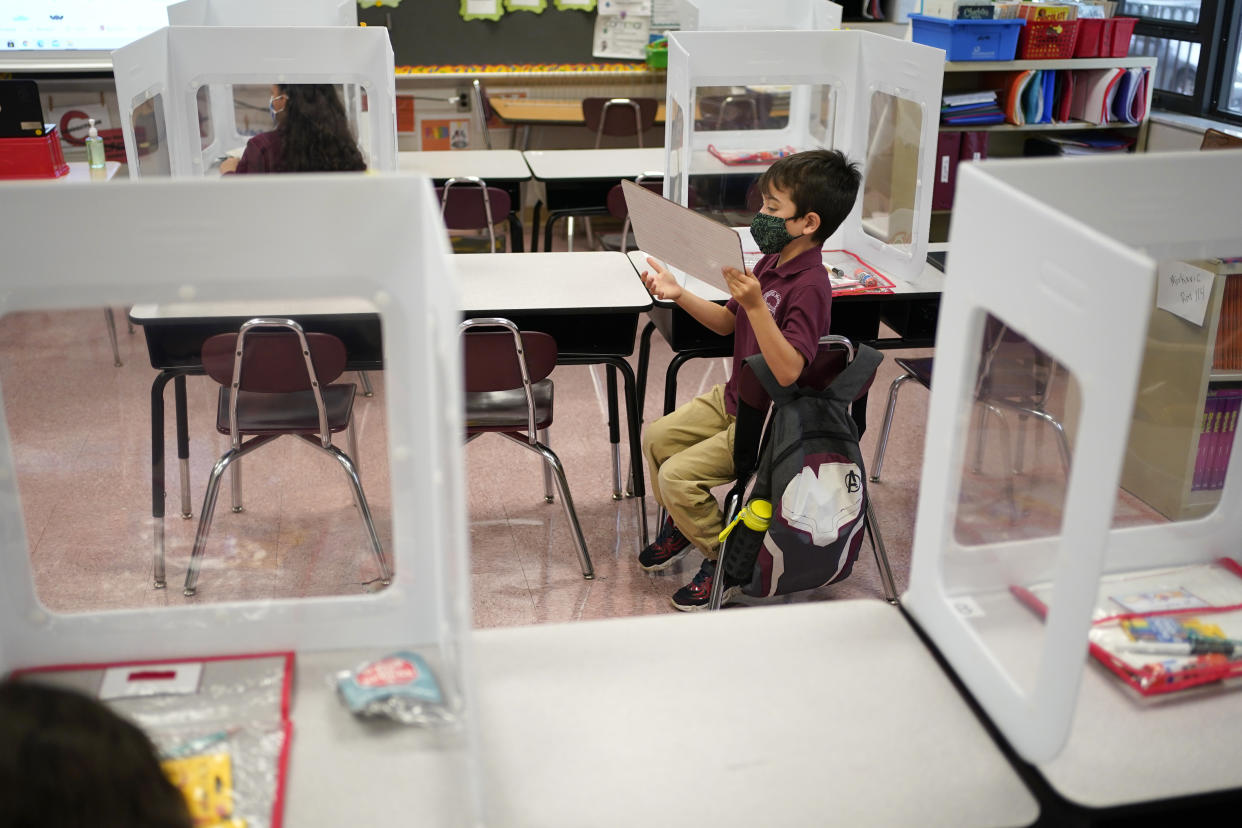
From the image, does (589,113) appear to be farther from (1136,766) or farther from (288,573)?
(1136,766)

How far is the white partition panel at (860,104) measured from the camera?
287 cm

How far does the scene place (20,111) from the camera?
12.0 feet

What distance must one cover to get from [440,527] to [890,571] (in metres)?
1.75

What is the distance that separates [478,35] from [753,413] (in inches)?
158

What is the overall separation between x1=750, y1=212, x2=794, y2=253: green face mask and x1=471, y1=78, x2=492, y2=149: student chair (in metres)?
3.30

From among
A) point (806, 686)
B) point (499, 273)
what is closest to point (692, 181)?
point (499, 273)

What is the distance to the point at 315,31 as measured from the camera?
304 centimetres

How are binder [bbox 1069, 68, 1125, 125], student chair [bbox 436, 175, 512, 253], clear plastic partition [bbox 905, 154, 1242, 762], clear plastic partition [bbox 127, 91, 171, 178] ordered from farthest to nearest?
binder [bbox 1069, 68, 1125, 125], student chair [bbox 436, 175, 512, 253], clear plastic partition [bbox 127, 91, 171, 178], clear plastic partition [bbox 905, 154, 1242, 762]

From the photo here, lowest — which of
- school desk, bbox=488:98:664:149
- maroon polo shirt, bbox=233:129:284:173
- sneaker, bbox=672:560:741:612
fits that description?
sneaker, bbox=672:560:741:612

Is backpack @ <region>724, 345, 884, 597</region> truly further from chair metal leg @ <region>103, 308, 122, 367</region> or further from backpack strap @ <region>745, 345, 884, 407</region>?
chair metal leg @ <region>103, 308, 122, 367</region>

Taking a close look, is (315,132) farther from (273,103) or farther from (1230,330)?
(1230,330)

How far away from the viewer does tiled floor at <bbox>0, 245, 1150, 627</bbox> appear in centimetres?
214

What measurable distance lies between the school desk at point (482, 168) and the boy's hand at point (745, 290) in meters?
1.98

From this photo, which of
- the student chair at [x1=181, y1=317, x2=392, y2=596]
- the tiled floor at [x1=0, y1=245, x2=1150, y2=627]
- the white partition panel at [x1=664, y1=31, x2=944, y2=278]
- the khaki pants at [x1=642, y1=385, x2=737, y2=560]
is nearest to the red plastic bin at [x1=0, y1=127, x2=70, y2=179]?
the tiled floor at [x1=0, y1=245, x2=1150, y2=627]
